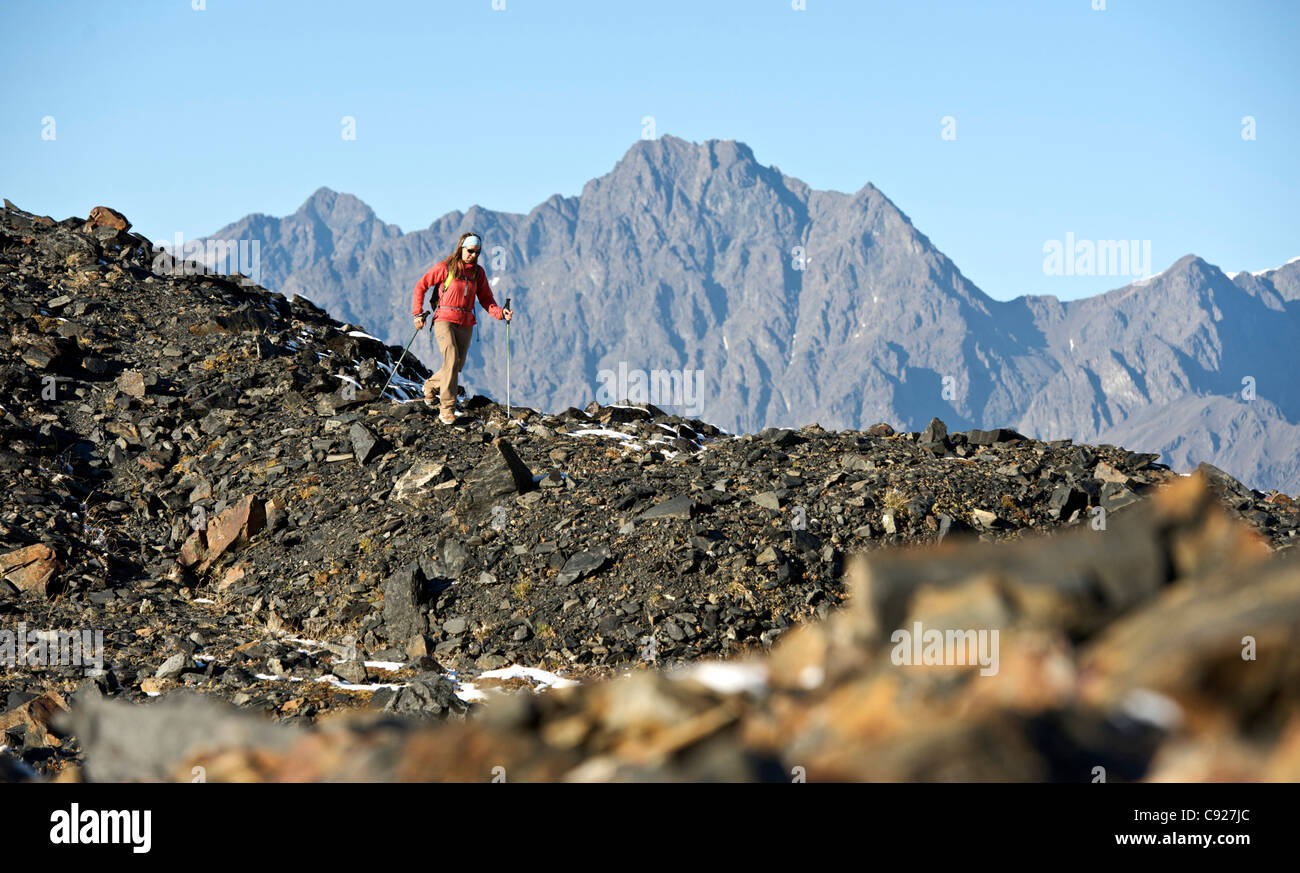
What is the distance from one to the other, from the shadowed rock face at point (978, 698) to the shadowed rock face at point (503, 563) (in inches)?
0.5

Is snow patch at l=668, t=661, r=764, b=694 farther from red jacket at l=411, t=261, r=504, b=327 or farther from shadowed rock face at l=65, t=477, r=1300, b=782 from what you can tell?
red jacket at l=411, t=261, r=504, b=327

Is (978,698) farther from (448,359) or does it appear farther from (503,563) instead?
(448,359)

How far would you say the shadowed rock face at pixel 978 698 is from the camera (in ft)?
9.36

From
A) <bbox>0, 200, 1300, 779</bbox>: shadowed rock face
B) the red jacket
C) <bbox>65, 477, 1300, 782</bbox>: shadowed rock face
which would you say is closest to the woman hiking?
the red jacket

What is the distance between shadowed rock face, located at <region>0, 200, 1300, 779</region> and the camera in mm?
3232

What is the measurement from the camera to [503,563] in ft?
45.3

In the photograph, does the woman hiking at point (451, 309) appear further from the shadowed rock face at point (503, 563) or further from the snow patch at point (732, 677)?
the snow patch at point (732, 677)

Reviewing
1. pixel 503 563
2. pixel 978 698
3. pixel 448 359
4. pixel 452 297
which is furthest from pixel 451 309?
pixel 978 698

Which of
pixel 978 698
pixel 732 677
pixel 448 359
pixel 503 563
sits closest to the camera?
pixel 978 698

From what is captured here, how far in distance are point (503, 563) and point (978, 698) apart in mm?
11236

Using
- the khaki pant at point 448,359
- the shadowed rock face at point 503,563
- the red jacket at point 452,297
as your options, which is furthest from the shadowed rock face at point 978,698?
the red jacket at point 452,297
